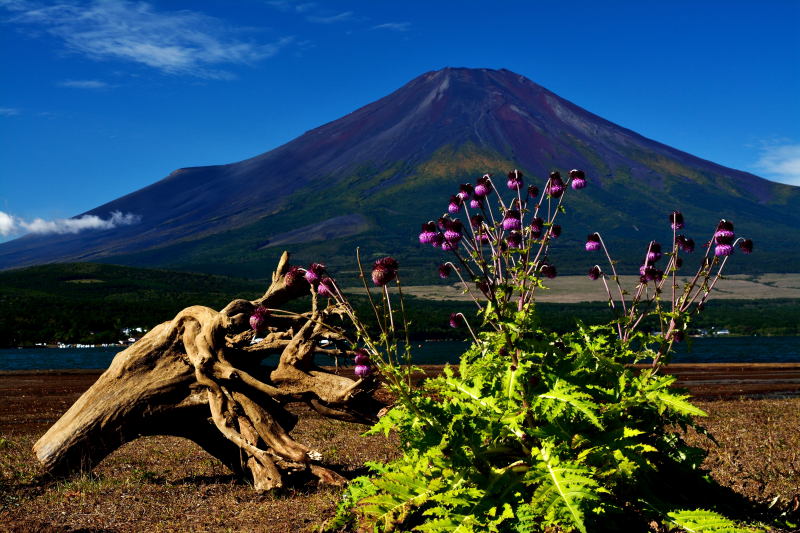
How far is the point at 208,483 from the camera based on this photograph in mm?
9289

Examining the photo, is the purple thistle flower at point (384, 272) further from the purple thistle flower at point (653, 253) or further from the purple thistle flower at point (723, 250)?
the purple thistle flower at point (723, 250)

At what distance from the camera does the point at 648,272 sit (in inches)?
286

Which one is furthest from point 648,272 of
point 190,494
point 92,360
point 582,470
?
point 92,360

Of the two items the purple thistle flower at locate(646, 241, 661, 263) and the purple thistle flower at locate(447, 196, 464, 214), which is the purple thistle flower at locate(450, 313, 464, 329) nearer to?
the purple thistle flower at locate(447, 196, 464, 214)

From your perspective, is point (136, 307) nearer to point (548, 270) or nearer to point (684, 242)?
point (548, 270)

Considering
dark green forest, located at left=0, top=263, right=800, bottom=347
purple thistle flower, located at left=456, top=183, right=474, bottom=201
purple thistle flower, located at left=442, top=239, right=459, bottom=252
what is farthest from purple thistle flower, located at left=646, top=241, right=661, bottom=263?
dark green forest, located at left=0, top=263, right=800, bottom=347

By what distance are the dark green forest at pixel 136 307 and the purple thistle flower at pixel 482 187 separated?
37070 mm

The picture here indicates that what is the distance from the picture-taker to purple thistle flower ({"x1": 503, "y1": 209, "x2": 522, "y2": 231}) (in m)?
6.68

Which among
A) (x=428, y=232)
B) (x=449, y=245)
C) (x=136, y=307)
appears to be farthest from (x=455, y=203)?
(x=136, y=307)

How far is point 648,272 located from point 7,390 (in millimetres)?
24215

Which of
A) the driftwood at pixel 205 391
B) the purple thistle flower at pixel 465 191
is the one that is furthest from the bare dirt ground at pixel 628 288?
the purple thistle flower at pixel 465 191

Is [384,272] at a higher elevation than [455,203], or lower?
lower

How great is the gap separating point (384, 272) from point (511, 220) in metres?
1.52

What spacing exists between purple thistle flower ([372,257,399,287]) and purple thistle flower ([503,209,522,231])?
4.27 feet
